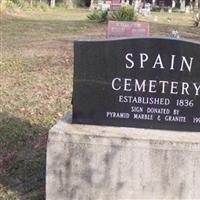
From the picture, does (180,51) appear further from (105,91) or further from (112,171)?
(112,171)

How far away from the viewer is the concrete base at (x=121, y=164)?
534cm

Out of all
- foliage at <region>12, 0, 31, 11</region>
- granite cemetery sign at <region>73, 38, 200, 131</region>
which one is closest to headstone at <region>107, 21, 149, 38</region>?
granite cemetery sign at <region>73, 38, 200, 131</region>

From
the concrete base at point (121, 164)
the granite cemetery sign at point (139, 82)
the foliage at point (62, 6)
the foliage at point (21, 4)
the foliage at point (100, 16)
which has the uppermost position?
the granite cemetery sign at point (139, 82)

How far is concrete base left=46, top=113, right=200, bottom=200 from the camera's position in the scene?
5344 mm

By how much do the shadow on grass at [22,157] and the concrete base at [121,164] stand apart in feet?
1.90

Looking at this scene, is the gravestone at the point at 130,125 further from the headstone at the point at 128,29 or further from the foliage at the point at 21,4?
the foliage at the point at 21,4

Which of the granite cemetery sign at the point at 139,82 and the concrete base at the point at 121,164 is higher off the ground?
the granite cemetery sign at the point at 139,82

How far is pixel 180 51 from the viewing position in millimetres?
5492

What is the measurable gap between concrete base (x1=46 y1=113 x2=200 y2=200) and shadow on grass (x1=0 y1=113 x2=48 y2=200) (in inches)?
22.8

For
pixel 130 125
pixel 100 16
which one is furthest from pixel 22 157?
pixel 100 16

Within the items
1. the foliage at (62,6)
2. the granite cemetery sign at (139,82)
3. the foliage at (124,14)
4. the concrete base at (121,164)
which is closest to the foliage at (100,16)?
the foliage at (124,14)

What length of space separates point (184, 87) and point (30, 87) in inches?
231

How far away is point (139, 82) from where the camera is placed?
5586mm

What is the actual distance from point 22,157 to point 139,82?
87.0 inches
